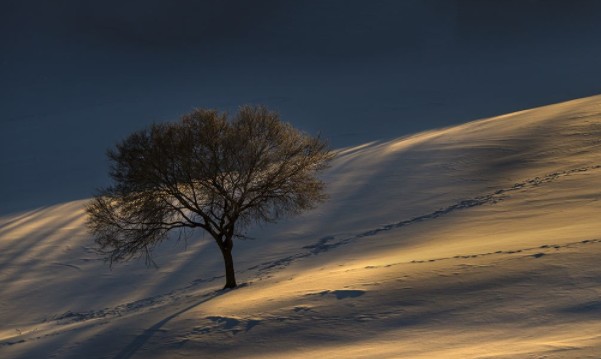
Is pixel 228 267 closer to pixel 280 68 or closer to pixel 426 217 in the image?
pixel 426 217

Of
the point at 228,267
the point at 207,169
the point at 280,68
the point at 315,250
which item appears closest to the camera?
the point at 207,169

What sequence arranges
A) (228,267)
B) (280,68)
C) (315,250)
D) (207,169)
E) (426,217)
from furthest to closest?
(280,68) < (426,217) < (315,250) < (228,267) < (207,169)

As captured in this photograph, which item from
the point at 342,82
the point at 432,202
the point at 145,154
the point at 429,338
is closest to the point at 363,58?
the point at 342,82

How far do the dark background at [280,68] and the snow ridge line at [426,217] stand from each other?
21.5m

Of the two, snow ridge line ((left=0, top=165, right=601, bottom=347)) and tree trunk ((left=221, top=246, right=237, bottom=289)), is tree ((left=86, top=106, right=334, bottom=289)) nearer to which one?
tree trunk ((left=221, top=246, right=237, bottom=289))

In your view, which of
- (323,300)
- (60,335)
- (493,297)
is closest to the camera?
(493,297)

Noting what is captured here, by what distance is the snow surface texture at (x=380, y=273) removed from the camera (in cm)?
1347

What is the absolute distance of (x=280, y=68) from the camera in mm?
92875

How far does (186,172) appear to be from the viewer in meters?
19.4

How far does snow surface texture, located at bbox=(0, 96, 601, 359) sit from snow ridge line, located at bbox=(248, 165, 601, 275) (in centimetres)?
12

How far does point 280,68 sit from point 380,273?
76.8 meters

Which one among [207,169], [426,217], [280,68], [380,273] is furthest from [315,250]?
[280,68]

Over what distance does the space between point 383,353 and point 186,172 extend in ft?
27.8

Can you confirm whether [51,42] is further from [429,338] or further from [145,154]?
[429,338]
